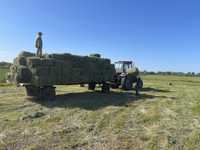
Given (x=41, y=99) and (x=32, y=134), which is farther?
(x=41, y=99)

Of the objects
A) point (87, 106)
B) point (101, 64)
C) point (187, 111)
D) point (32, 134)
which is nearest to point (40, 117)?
point (32, 134)

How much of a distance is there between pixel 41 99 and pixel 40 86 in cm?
87

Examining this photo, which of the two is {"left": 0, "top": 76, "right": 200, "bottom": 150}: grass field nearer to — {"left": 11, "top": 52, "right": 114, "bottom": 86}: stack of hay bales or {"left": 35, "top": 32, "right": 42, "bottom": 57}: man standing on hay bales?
{"left": 11, "top": 52, "right": 114, "bottom": 86}: stack of hay bales

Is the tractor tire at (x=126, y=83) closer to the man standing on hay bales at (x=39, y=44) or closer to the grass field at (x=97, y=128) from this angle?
the man standing on hay bales at (x=39, y=44)

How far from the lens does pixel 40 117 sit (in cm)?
905

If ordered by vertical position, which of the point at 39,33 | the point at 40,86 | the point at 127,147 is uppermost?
the point at 39,33

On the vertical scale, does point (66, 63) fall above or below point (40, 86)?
above

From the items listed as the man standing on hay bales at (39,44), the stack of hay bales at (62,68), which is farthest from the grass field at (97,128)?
the man standing on hay bales at (39,44)

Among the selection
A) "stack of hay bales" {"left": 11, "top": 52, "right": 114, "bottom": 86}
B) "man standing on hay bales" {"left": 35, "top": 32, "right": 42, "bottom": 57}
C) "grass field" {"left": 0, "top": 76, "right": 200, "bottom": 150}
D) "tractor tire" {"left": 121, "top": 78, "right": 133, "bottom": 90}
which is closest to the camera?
"grass field" {"left": 0, "top": 76, "right": 200, "bottom": 150}

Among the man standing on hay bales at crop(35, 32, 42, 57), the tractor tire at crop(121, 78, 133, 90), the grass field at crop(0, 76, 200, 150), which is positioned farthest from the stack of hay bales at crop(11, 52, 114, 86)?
the tractor tire at crop(121, 78, 133, 90)

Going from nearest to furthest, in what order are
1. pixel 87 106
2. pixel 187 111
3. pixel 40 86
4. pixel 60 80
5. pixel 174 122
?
pixel 174 122 → pixel 187 111 → pixel 87 106 → pixel 40 86 → pixel 60 80

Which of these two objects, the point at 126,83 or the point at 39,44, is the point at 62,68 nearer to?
the point at 39,44

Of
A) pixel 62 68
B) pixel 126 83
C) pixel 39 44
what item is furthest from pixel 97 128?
pixel 126 83

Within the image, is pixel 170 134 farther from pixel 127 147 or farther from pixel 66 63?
pixel 66 63
